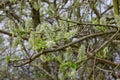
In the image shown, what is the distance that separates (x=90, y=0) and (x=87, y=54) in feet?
1.95

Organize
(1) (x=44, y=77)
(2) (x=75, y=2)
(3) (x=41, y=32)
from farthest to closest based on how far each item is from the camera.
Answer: (1) (x=44, y=77) < (2) (x=75, y=2) < (3) (x=41, y=32)

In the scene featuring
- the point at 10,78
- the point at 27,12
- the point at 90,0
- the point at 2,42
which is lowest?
the point at 10,78

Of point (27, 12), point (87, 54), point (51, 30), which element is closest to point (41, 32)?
point (51, 30)

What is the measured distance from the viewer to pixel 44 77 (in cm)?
313

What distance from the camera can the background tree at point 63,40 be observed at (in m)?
1.43

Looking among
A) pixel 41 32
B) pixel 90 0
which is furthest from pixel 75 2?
pixel 41 32

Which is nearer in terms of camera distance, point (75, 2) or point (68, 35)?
point (68, 35)

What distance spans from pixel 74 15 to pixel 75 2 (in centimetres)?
13

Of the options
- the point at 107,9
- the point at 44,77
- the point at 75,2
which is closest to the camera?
the point at 75,2

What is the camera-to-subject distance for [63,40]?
4.68 ft

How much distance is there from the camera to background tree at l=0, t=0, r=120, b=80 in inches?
56.3

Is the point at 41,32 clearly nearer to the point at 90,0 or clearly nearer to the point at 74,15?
the point at 90,0

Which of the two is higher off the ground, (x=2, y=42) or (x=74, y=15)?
(x=74, y=15)

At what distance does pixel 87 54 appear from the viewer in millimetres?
1471
